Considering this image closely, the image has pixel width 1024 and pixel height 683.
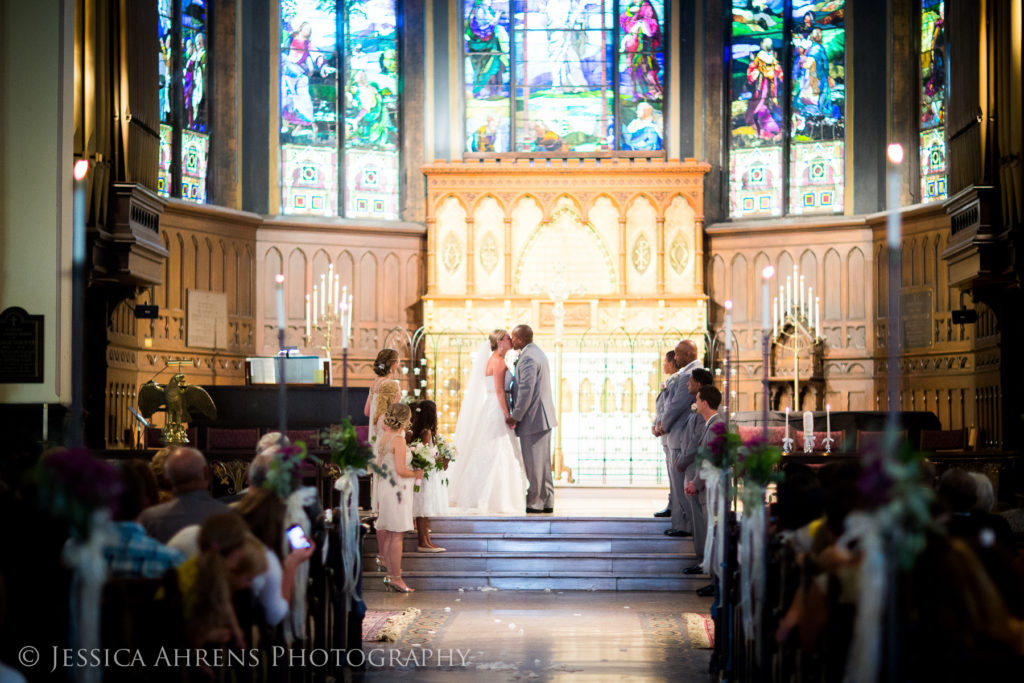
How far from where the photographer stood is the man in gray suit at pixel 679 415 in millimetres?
9578

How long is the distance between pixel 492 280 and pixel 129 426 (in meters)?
5.80

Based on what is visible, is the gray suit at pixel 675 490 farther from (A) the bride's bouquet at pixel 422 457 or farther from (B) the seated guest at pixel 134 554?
(B) the seated guest at pixel 134 554

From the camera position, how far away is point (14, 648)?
14.3 feet

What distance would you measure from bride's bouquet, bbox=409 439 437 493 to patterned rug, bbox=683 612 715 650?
2.29 meters

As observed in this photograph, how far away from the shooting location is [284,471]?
5.00 metres

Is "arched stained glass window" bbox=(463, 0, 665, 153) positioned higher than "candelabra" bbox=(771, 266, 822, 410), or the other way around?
"arched stained glass window" bbox=(463, 0, 665, 153)

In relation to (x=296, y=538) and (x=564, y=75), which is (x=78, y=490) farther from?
(x=564, y=75)

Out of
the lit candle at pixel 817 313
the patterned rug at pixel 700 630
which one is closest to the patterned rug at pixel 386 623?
the patterned rug at pixel 700 630

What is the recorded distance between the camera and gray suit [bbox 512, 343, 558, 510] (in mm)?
10617

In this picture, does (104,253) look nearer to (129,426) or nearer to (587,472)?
(129,426)

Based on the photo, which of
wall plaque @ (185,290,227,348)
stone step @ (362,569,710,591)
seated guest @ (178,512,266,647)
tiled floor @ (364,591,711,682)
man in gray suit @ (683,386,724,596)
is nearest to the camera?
seated guest @ (178,512,266,647)

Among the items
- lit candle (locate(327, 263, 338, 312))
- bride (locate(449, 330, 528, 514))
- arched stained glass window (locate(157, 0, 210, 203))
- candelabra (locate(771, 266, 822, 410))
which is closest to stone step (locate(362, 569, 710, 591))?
bride (locate(449, 330, 528, 514))

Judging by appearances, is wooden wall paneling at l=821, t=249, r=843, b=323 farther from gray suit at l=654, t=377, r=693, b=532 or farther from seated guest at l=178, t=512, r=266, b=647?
seated guest at l=178, t=512, r=266, b=647

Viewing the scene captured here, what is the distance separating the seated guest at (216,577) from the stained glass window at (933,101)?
1384cm
